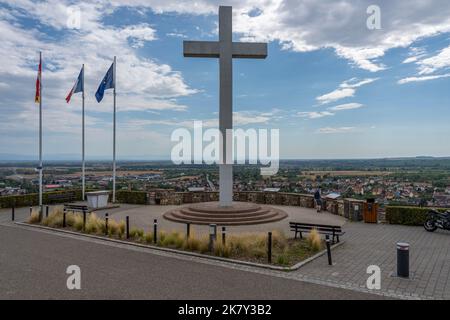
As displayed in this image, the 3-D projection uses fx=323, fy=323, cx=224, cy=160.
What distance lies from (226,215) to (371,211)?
670 cm

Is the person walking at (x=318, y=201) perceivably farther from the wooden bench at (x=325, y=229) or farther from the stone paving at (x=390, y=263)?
the wooden bench at (x=325, y=229)

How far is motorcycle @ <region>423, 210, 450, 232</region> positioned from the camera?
12.4 m

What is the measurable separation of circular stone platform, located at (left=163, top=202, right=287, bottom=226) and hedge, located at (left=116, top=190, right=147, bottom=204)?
5914mm

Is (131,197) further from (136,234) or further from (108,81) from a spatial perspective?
(136,234)

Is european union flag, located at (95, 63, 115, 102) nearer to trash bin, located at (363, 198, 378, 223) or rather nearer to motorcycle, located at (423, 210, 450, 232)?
trash bin, located at (363, 198, 378, 223)

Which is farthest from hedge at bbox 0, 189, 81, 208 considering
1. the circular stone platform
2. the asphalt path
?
the asphalt path

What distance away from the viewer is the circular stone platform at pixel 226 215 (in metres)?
14.1

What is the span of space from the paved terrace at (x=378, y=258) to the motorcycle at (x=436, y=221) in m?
0.28

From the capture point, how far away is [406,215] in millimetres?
14336

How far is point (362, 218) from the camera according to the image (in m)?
15.4

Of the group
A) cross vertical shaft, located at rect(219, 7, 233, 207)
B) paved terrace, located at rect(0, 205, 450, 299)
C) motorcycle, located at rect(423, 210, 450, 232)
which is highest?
cross vertical shaft, located at rect(219, 7, 233, 207)

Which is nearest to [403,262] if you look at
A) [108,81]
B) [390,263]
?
[390,263]
